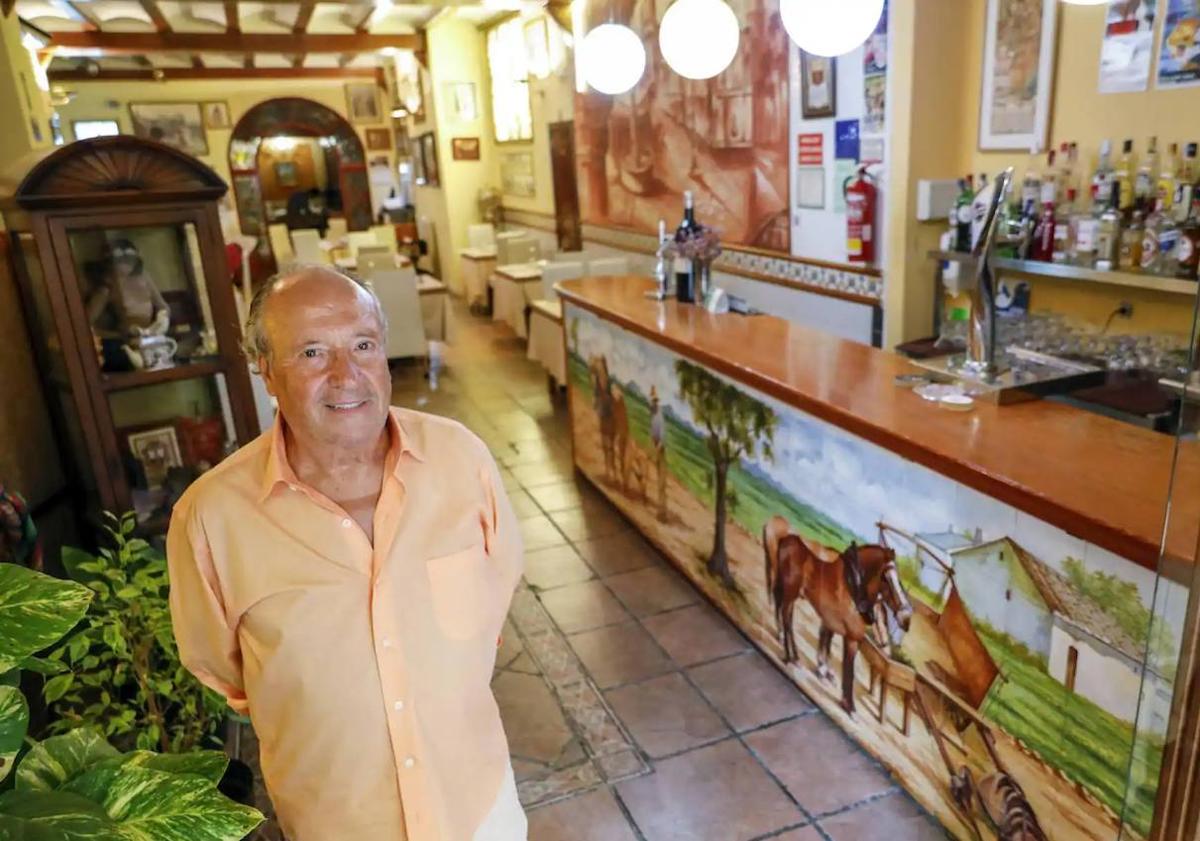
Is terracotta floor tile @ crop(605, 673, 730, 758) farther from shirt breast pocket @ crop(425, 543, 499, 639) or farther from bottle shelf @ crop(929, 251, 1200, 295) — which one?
bottle shelf @ crop(929, 251, 1200, 295)

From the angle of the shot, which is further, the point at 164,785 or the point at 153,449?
→ the point at 153,449

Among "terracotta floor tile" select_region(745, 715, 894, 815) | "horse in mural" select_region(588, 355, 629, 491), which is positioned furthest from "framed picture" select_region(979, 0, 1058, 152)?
"terracotta floor tile" select_region(745, 715, 894, 815)

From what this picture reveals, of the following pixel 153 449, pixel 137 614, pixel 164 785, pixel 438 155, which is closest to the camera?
pixel 164 785

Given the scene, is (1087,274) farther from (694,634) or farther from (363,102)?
(363,102)

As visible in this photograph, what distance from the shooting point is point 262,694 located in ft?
4.29

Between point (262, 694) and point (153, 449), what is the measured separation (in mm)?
2055

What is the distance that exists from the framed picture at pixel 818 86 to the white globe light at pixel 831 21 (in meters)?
1.67

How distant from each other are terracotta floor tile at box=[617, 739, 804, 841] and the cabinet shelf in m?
2.00

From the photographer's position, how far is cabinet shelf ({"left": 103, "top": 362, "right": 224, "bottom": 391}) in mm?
2775

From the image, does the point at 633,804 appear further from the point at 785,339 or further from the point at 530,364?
the point at 530,364

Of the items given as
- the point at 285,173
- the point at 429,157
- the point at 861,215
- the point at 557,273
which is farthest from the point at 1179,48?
the point at 285,173

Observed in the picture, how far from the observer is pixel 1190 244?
107 inches

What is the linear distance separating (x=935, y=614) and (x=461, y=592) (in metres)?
1.33

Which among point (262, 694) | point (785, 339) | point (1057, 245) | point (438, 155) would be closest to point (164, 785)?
point (262, 694)
